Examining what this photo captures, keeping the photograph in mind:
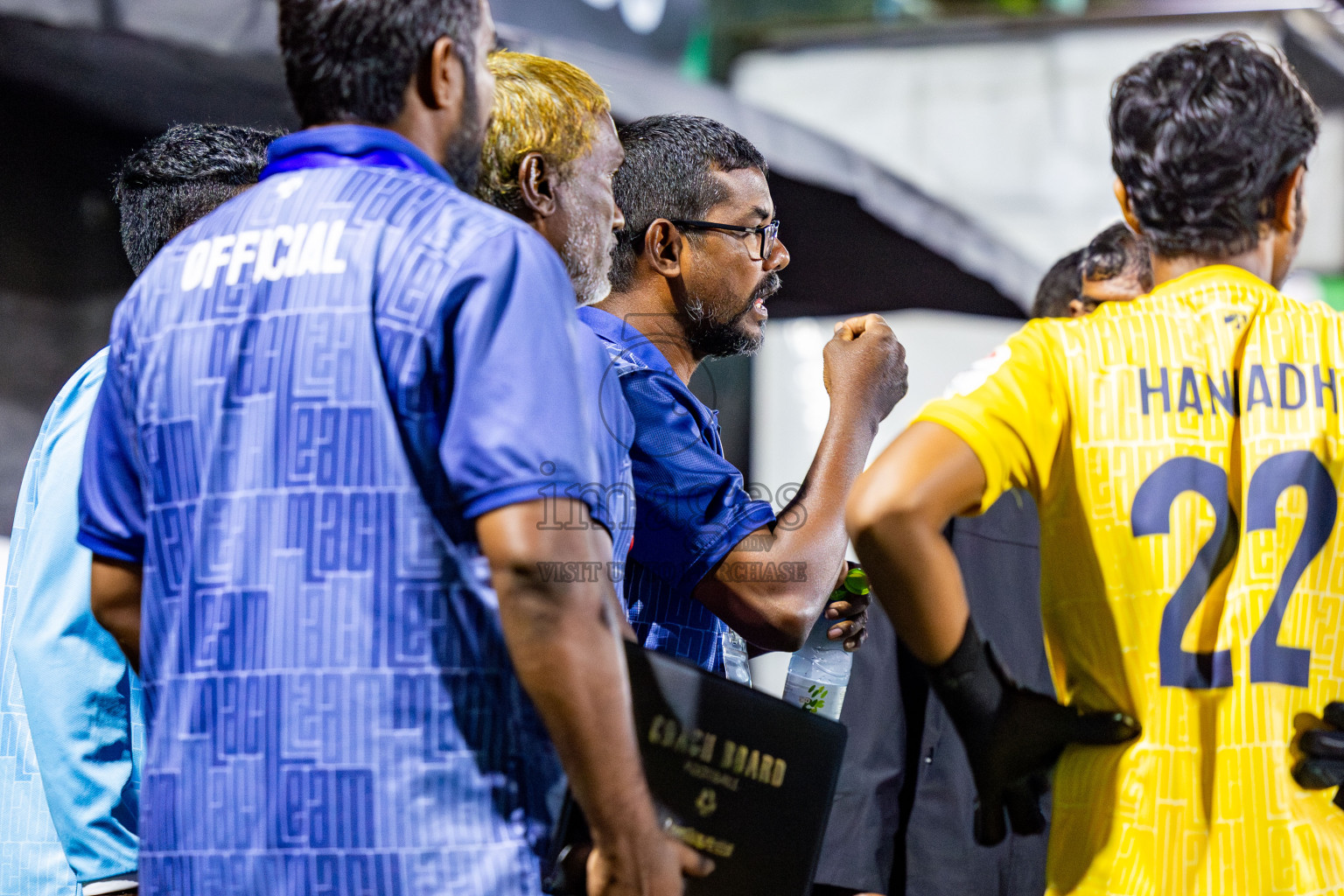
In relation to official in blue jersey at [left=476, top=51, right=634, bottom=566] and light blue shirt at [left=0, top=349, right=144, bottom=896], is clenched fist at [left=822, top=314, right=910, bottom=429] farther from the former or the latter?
light blue shirt at [left=0, top=349, right=144, bottom=896]

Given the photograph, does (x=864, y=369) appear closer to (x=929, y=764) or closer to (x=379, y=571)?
(x=929, y=764)

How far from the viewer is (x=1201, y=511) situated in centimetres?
165

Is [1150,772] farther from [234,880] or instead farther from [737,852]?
[234,880]

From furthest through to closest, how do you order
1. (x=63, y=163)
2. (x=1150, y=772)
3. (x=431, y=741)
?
(x=63, y=163) < (x=1150, y=772) < (x=431, y=741)

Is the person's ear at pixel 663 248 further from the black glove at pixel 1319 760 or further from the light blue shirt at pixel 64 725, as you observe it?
the black glove at pixel 1319 760

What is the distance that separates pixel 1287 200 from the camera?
1.78m

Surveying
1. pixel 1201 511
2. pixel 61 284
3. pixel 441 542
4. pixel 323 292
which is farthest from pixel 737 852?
pixel 61 284

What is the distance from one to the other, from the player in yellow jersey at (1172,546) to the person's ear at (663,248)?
4.08ft

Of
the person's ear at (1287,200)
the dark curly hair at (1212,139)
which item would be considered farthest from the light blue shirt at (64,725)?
the person's ear at (1287,200)

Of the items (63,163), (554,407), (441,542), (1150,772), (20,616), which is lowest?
(1150,772)

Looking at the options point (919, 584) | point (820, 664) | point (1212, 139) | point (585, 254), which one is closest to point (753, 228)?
point (585, 254)

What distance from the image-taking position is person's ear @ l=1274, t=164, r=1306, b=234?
5.81 ft

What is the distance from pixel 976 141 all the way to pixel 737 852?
892cm

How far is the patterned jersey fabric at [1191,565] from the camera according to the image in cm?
162
